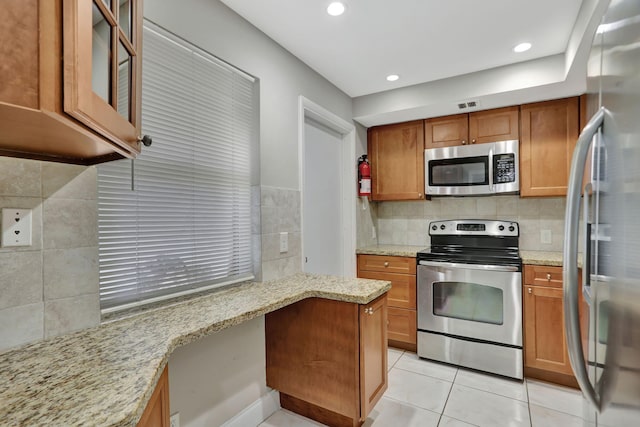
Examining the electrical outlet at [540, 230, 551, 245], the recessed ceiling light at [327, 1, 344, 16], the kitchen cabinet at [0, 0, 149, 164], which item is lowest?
the electrical outlet at [540, 230, 551, 245]

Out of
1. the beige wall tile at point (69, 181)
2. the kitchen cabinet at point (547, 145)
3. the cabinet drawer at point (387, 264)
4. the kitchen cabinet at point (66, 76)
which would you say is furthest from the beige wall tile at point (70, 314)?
the kitchen cabinet at point (547, 145)

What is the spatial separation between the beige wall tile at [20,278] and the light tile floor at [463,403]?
1449 mm

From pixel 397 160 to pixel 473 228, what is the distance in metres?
0.98

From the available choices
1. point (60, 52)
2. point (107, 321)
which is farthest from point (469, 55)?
point (107, 321)

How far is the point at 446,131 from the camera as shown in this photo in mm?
2984

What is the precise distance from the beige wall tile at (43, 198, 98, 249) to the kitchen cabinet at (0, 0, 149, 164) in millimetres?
207

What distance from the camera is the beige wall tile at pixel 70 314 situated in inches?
42.6

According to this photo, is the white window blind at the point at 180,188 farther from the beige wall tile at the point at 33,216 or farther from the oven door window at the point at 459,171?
the oven door window at the point at 459,171

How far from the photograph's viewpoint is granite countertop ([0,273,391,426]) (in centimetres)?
68

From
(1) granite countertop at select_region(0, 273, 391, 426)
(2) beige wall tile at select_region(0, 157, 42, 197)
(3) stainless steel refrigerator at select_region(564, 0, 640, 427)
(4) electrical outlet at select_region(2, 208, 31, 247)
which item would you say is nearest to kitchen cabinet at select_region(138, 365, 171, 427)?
(1) granite countertop at select_region(0, 273, 391, 426)

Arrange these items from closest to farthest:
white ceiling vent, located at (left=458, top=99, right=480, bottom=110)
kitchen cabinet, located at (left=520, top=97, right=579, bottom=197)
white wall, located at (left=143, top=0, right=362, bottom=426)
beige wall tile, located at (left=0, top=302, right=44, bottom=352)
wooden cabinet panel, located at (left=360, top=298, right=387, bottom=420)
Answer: beige wall tile, located at (left=0, top=302, right=44, bottom=352) → white wall, located at (left=143, top=0, right=362, bottom=426) → wooden cabinet panel, located at (left=360, top=298, right=387, bottom=420) → kitchen cabinet, located at (left=520, top=97, right=579, bottom=197) → white ceiling vent, located at (left=458, top=99, right=480, bottom=110)

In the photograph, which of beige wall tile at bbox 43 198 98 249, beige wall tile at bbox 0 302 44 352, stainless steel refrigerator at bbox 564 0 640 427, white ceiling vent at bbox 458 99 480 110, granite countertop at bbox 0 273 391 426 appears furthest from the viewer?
white ceiling vent at bbox 458 99 480 110

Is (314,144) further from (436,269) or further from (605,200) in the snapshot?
(605,200)

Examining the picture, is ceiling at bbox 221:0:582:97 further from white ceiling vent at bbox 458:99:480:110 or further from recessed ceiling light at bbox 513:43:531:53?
white ceiling vent at bbox 458:99:480:110
